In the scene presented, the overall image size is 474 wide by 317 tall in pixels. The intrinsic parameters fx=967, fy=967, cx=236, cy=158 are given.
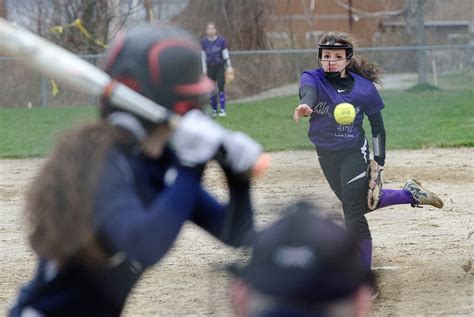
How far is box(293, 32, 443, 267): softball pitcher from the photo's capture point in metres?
6.28

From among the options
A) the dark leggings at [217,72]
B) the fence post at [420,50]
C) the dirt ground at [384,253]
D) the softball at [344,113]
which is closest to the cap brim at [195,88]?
the dirt ground at [384,253]

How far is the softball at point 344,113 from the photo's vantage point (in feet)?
20.6

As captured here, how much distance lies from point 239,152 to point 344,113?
13.0 ft

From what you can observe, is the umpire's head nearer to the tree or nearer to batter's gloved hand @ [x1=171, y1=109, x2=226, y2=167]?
batter's gloved hand @ [x1=171, y1=109, x2=226, y2=167]

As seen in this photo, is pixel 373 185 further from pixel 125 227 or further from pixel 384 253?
pixel 125 227

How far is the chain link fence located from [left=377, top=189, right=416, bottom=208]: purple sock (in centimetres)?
1372

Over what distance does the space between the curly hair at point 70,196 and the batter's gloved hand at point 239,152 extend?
29cm

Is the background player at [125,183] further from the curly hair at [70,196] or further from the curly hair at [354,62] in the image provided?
the curly hair at [354,62]

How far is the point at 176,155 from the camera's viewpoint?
104 inches

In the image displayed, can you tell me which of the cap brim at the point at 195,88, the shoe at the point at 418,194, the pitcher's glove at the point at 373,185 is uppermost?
the cap brim at the point at 195,88

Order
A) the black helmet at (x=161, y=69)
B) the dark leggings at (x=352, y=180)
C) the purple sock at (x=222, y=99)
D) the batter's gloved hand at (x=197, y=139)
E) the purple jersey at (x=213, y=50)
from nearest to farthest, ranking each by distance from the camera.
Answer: the batter's gloved hand at (x=197, y=139) → the black helmet at (x=161, y=69) → the dark leggings at (x=352, y=180) → the purple sock at (x=222, y=99) → the purple jersey at (x=213, y=50)

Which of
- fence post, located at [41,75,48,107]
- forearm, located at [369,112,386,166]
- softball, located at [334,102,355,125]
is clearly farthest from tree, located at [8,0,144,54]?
softball, located at [334,102,355,125]

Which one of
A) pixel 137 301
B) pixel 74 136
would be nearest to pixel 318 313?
pixel 74 136

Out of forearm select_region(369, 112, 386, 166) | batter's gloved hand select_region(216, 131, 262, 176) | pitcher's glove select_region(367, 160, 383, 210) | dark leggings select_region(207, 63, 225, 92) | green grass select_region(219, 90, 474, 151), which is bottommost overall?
green grass select_region(219, 90, 474, 151)
